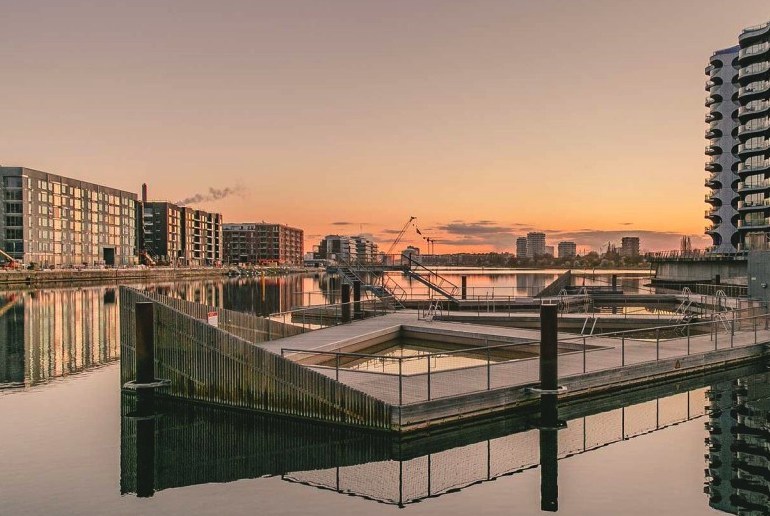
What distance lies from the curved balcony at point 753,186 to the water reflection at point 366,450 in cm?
9716

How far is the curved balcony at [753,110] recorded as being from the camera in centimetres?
10065

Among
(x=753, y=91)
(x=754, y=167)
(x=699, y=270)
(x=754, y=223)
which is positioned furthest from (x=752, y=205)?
(x=753, y=91)

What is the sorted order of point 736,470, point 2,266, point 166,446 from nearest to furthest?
1. point 736,470
2. point 166,446
3. point 2,266

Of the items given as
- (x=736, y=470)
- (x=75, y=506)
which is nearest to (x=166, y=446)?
(x=75, y=506)

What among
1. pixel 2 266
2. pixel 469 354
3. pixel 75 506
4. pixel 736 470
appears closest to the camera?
pixel 75 506

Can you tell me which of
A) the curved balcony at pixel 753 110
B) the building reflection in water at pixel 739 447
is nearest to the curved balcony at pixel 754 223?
the curved balcony at pixel 753 110

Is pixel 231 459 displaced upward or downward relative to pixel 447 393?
downward

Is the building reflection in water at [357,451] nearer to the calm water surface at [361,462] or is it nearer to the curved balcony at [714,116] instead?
the calm water surface at [361,462]

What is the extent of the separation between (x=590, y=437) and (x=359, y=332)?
1569cm

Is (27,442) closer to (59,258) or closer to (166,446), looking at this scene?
(166,446)

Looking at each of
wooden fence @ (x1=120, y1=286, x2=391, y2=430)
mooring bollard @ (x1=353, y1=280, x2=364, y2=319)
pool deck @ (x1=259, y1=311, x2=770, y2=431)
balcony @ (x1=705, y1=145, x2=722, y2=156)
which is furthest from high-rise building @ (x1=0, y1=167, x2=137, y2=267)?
balcony @ (x1=705, y1=145, x2=722, y2=156)

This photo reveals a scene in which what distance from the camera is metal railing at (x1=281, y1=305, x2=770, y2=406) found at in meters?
18.7

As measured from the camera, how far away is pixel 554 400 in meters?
19.5

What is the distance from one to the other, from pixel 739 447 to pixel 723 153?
376 feet
